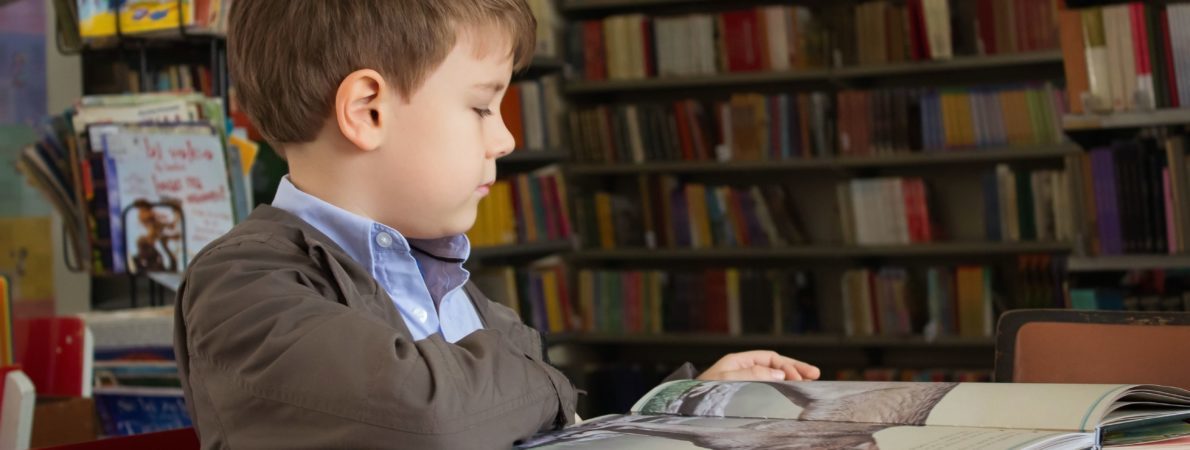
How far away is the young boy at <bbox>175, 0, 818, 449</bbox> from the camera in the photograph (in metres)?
0.66

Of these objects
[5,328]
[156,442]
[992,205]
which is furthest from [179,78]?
[992,205]

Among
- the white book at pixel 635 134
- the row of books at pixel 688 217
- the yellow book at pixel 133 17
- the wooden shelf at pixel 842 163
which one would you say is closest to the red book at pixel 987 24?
the wooden shelf at pixel 842 163

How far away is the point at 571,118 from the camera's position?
5.09 metres

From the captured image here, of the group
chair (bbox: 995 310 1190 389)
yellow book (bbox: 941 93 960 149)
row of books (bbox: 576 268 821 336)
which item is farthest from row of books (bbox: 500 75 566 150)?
chair (bbox: 995 310 1190 389)

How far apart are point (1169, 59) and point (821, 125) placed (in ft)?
6.33

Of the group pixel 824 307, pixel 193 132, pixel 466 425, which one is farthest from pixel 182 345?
pixel 824 307

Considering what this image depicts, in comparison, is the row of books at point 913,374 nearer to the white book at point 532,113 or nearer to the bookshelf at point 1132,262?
the white book at point 532,113

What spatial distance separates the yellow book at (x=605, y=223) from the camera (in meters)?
5.14

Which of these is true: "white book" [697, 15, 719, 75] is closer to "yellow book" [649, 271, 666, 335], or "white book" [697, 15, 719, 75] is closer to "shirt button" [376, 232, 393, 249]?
"yellow book" [649, 271, 666, 335]

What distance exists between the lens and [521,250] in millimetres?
4637

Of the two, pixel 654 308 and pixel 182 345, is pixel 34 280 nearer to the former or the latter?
pixel 654 308

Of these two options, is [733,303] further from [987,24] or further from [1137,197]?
[1137,197]

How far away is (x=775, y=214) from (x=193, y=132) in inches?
108

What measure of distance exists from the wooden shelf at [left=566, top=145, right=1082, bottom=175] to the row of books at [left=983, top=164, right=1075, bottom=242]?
0.24ft
